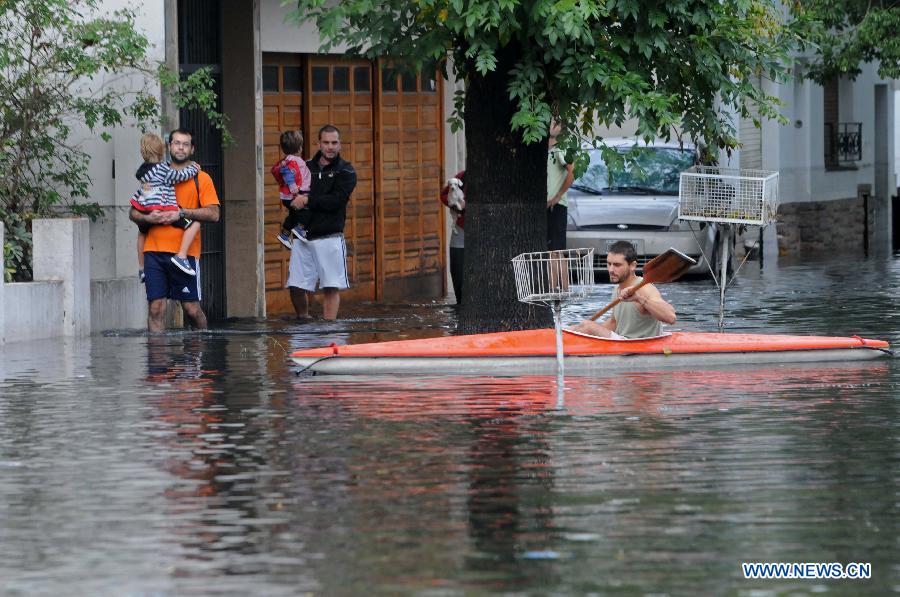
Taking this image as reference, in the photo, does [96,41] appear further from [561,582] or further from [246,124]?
[561,582]

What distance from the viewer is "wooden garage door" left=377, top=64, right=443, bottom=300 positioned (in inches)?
917

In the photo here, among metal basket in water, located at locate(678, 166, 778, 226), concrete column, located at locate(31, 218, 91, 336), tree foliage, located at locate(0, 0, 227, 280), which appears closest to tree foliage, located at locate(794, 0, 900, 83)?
metal basket in water, located at locate(678, 166, 778, 226)

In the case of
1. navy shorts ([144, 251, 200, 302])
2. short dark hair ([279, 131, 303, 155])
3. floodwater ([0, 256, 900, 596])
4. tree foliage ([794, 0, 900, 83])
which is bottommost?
floodwater ([0, 256, 900, 596])

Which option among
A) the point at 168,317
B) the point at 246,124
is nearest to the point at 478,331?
the point at 168,317

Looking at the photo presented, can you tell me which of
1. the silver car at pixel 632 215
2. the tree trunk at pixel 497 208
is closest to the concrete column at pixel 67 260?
the tree trunk at pixel 497 208

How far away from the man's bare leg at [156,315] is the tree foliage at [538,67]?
2620 mm

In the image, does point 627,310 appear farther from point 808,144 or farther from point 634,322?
point 808,144

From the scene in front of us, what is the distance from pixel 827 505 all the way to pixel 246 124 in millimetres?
12198

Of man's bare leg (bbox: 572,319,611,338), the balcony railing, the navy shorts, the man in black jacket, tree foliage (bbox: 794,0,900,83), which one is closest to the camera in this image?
man's bare leg (bbox: 572,319,611,338)

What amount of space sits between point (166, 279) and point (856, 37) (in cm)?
1907

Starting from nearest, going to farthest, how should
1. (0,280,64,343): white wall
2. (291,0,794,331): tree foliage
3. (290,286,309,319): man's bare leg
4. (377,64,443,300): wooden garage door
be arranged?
(291,0,794,331): tree foliage → (0,280,64,343): white wall → (290,286,309,319): man's bare leg → (377,64,443,300): wooden garage door

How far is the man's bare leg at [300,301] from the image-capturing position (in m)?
19.3

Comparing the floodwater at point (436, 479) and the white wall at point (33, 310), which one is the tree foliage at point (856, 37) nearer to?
the white wall at point (33, 310)

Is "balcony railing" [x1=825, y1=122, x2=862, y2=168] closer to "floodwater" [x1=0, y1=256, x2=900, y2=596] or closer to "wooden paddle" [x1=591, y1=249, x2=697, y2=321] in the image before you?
"wooden paddle" [x1=591, y1=249, x2=697, y2=321]
